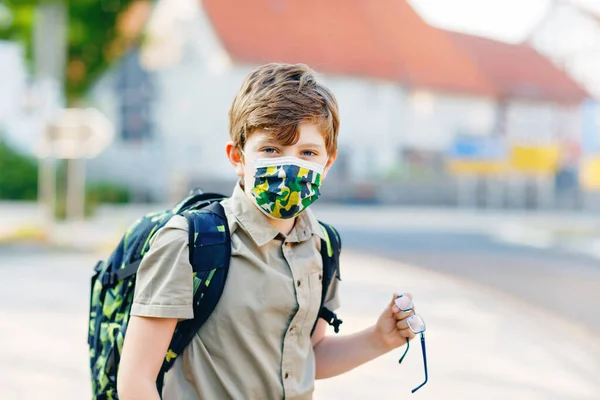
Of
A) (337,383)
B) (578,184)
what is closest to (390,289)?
(337,383)

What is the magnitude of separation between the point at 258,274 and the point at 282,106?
0.39 m

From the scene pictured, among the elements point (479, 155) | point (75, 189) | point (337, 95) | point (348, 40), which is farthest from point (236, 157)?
point (348, 40)

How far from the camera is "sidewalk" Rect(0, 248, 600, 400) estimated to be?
5.32m

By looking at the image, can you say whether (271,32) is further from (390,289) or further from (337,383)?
(337,383)

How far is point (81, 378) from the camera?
542cm

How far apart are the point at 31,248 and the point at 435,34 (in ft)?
96.8

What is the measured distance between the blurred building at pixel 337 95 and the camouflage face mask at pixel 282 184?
2451 centimetres

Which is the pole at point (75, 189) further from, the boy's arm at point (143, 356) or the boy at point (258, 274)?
the boy's arm at point (143, 356)

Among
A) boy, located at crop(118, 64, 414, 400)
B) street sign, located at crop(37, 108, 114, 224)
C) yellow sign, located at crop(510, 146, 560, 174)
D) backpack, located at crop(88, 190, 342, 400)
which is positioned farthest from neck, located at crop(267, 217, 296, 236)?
yellow sign, located at crop(510, 146, 560, 174)

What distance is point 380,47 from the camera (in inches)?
1405

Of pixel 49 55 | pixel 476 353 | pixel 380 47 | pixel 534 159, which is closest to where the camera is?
pixel 476 353

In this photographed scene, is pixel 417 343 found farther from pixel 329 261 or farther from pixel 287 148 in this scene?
pixel 287 148

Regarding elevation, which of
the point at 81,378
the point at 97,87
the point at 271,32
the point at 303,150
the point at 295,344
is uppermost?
the point at 271,32

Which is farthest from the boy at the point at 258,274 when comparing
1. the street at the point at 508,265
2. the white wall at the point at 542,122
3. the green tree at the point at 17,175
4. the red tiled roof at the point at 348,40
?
the white wall at the point at 542,122
